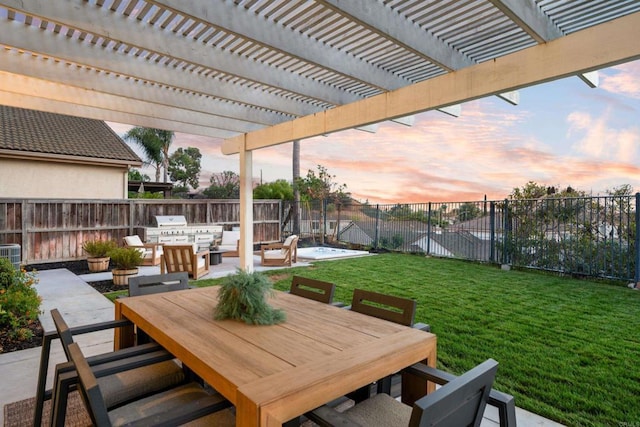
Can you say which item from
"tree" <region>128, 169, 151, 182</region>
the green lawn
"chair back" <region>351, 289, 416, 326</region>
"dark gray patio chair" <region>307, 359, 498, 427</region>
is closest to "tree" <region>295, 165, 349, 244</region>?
the green lawn

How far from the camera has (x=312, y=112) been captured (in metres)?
5.89

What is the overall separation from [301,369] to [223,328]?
67 cm

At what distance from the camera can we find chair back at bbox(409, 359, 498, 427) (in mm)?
→ 994

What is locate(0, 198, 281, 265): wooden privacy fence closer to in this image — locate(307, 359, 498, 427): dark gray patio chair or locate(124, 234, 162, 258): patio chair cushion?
locate(124, 234, 162, 258): patio chair cushion

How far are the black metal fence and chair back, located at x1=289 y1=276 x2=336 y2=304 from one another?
6.78 m

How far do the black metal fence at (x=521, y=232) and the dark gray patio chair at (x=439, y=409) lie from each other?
23.6 ft

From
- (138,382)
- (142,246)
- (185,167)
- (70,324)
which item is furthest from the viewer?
(185,167)

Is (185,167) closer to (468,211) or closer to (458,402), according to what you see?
(468,211)

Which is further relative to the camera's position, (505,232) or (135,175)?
(135,175)

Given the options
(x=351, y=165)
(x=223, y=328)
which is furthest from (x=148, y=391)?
(x=351, y=165)

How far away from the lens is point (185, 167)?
89.2ft

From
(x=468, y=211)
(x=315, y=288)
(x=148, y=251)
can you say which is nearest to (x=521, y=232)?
(x=468, y=211)

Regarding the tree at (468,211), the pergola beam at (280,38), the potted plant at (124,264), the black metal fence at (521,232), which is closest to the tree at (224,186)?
the black metal fence at (521,232)

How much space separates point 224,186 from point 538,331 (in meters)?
23.3
